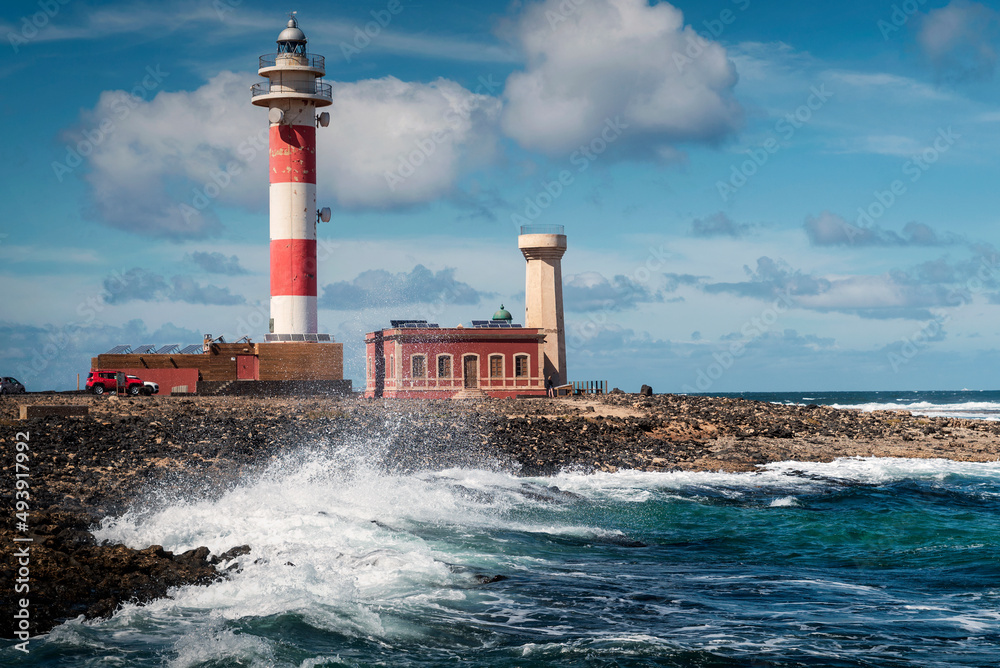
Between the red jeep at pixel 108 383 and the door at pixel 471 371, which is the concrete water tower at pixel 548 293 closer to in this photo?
the door at pixel 471 371

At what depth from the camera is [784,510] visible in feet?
51.1

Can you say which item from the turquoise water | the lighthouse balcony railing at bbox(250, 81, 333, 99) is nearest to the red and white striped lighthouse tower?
the lighthouse balcony railing at bbox(250, 81, 333, 99)

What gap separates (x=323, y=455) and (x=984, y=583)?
12.4m

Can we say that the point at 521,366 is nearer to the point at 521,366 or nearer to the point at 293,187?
the point at 521,366

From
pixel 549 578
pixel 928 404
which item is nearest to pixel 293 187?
pixel 549 578

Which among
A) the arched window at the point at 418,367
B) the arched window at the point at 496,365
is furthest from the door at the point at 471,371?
the arched window at the point at 418,367

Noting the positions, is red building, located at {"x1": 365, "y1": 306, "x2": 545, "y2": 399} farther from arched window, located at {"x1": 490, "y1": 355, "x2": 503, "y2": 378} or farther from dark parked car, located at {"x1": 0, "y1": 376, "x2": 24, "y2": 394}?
dark parked car, located at {"x1": 0, "y1": 376, "x2": 24, "y2": 394}

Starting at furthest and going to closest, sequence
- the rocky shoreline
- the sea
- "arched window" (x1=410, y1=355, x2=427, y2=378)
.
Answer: "arched window" (x1=410, y1=355, x2=427, y2=378), the rocky shoreline, the sea

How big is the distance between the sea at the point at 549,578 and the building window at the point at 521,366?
26.1 metres

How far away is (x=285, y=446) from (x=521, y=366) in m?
25.1

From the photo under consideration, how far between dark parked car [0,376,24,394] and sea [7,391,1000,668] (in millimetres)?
27487

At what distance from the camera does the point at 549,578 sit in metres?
10.2

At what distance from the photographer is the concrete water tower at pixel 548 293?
45750mm

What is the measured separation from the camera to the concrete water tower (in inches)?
1801
